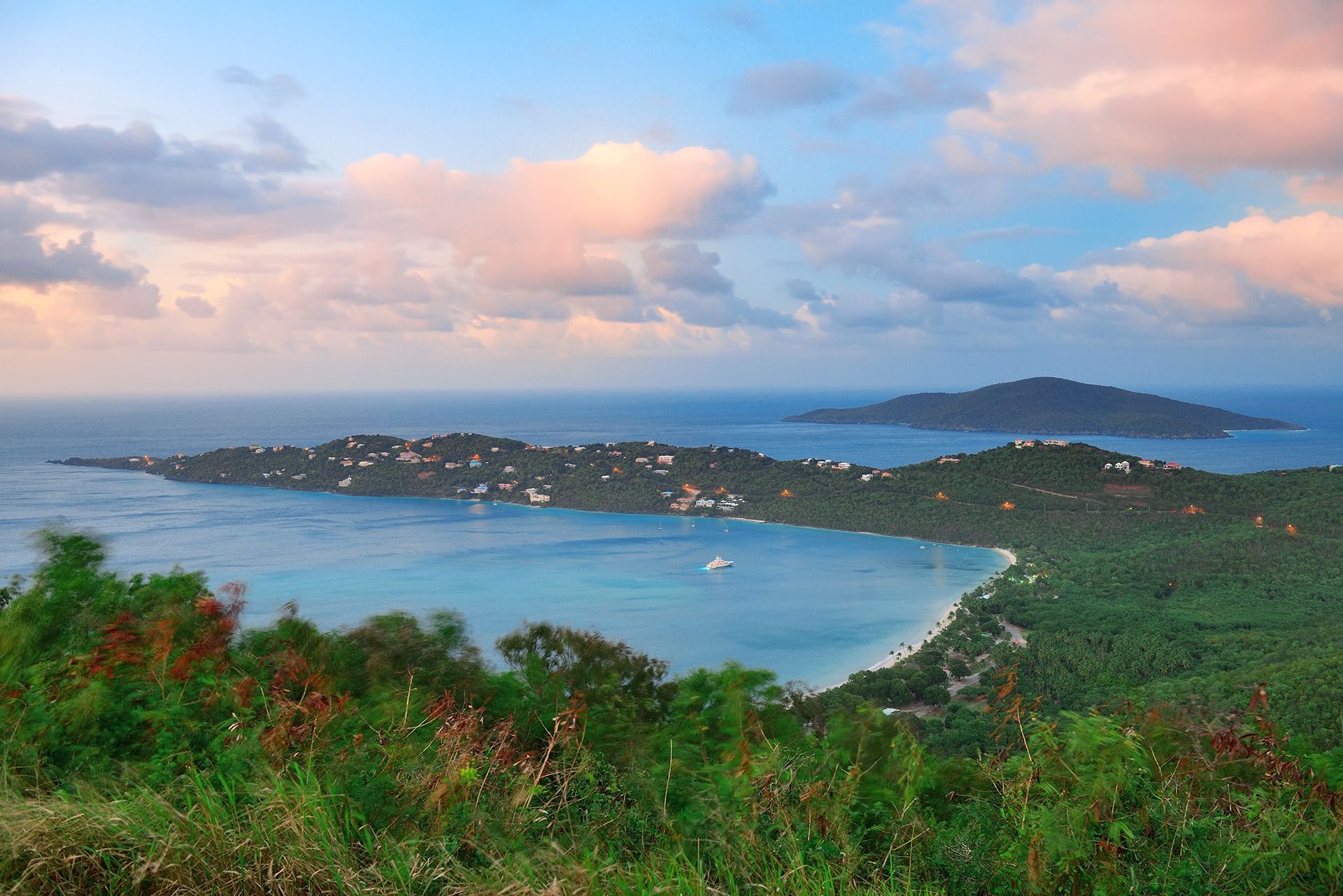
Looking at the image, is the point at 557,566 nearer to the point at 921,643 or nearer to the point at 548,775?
the point at 921,643

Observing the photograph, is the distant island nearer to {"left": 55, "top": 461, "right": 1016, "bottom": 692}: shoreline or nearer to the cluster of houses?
the cluster of houses

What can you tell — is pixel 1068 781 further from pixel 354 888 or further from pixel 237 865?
pixel 237 865

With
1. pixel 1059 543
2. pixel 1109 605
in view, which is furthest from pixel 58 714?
pixel 1059 543

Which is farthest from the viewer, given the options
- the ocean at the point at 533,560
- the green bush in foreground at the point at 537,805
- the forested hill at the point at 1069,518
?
the ocean at the point at 533,560

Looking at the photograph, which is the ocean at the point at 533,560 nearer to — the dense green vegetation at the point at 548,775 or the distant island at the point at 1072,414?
the dense green vegetation at the point at 548,775

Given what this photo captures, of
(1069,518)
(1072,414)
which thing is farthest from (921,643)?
(1072,414)

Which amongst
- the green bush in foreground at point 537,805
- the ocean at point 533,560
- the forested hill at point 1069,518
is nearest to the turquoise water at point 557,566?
the ocean at point 533,560

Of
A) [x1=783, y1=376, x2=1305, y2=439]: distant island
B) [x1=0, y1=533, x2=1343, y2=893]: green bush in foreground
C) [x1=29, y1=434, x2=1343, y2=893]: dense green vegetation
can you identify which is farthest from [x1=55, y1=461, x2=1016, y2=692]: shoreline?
[x1=783, y1=376, x2=1305, y2=439]: distant island
